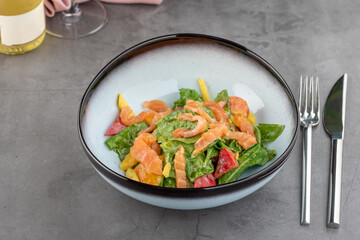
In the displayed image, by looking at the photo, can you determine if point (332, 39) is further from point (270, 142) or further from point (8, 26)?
point (8, 26)

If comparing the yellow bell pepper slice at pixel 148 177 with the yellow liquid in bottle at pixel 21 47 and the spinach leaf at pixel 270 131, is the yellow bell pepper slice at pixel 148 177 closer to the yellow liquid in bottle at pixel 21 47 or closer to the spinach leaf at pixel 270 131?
the spinach leaf at pixel 270 131

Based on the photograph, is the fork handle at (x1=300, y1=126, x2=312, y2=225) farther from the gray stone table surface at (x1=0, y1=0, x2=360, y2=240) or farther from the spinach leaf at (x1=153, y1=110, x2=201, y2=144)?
the spinach leaf at (x1=153, y1=110, x2=201, y2=144)

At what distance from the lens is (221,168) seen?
1642 millimetres

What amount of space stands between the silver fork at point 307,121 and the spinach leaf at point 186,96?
1.29 feet

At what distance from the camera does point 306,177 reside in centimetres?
184

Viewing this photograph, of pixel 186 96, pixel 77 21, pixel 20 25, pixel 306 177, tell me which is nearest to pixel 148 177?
pixel 186 96

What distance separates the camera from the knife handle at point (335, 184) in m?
1.74

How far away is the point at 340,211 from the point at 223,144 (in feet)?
1.51

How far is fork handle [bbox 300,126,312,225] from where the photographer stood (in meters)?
1.74

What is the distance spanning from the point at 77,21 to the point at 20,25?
0.37m

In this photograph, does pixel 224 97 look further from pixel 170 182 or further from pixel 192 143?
pixel 170 182

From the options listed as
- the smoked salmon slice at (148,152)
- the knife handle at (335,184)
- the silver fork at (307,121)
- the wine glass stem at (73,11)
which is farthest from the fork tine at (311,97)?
the wine glass stem at (73,11)

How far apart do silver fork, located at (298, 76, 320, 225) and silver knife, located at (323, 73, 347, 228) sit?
0.15 ft

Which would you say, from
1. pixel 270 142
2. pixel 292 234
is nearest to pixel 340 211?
pixel 292 234
